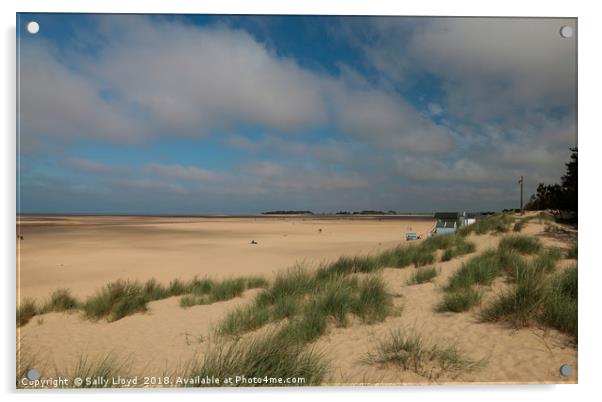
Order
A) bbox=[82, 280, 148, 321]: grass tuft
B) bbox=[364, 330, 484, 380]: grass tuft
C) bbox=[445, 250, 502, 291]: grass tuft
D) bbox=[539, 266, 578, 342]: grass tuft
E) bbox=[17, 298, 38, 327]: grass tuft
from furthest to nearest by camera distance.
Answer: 1. bbox=[82, 280, 148, 321]: grass tuft
2. bbox=[445, 250, 502, 291]: grass tuft
3. bbox=[17, 298, 38, 327]: grass tuft
4. bbox=[539, 266, 578, 342]: grass tuft
5. bbox=[364, 330, 484, 380]: grass tuft

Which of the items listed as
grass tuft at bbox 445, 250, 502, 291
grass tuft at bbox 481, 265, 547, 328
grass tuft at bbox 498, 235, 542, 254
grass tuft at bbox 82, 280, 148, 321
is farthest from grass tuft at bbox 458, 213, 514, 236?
grass tuft at bbox 82, 280, 148, 321

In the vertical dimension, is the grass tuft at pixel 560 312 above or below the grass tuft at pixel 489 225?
below

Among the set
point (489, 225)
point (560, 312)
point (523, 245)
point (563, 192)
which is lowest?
point (560, 312)

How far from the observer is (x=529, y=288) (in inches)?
109

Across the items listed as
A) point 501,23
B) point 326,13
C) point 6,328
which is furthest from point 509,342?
point 6,328

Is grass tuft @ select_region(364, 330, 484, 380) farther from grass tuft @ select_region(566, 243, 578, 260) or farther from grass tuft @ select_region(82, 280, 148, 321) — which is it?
grass tuft @ select_region(82, 280, 148, 321)

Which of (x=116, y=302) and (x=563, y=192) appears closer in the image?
(x=563, y=192)

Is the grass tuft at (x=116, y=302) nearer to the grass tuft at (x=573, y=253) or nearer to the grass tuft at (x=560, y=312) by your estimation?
the grass tuft at (x=560, y=312)

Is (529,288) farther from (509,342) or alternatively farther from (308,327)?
(308,327)

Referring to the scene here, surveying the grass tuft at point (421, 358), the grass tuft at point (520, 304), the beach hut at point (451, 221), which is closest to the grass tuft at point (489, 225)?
the beach hut at point (451, 221)

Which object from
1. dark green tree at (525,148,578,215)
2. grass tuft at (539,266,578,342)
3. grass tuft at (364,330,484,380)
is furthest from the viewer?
dark green tree at (525,148,578,215)

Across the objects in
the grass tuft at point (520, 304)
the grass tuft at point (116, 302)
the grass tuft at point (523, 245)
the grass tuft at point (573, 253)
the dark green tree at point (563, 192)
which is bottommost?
the grass tuft at point (116, 302)

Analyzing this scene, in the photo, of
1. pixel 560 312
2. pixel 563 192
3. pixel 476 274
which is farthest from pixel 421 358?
pixel 563 192

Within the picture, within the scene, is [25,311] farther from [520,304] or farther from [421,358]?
[520,304]
